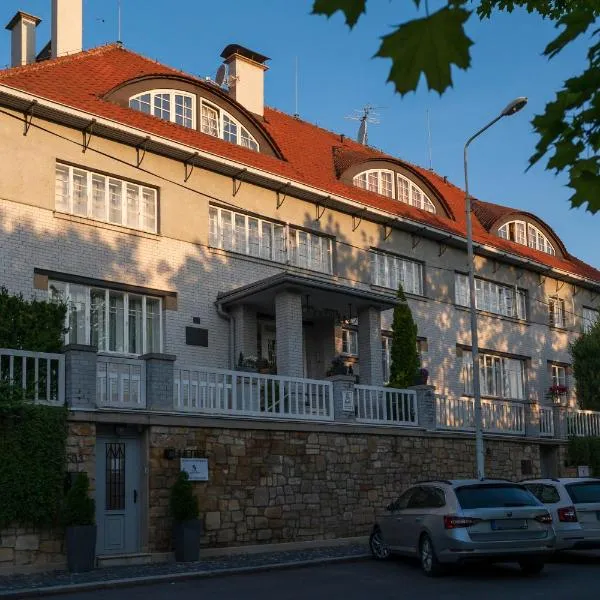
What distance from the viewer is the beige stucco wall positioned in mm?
19072

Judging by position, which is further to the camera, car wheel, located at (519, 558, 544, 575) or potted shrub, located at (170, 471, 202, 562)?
potted shrub, located at (170, 471, 202, 562)

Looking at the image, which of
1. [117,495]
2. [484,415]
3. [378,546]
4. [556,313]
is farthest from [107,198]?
[556,313]

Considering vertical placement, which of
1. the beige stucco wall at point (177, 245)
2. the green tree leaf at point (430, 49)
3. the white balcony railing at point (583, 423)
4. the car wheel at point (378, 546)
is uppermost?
the beige stucco wall at point (177, 245)

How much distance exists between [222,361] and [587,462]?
12.3 metres

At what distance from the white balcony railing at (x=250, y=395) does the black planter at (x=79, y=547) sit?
10.4ft

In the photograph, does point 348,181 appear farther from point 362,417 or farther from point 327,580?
point 327,580

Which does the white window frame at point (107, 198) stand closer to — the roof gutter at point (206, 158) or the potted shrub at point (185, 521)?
the roof gutter at point (206, 158)

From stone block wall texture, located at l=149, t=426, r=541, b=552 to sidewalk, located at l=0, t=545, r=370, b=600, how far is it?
0.64 m

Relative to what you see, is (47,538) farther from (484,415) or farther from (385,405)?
(484,415)

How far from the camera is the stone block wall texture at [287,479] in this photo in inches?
682

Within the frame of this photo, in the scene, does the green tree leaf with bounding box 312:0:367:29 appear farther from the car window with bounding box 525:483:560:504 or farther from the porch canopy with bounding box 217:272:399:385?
the porch canopy with bounding box 217:272:399:385

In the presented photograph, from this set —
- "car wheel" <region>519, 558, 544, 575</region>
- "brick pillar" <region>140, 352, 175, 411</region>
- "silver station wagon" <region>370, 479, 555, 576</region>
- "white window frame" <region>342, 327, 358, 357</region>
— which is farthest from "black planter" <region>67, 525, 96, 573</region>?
"white window frame" <region>342, 327, 358, 357</region>

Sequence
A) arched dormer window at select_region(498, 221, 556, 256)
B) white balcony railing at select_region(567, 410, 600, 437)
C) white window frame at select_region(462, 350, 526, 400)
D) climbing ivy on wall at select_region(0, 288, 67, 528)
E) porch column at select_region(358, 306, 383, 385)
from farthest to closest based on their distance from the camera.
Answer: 1. arched dormer window at select_region(498, 221, 556, 256)
2. white window frame at select_region(462, 350, 526, 400)
3. white balcony railing at select_region(567, 410, 600, 437)
4. porch column at select_region(358, 306, 383, 385)
5. climbing ivy on wall at select_region(0, 288, 67, 528)

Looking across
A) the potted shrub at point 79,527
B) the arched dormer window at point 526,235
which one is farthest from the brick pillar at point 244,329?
the arched dormer window at point 526,235
